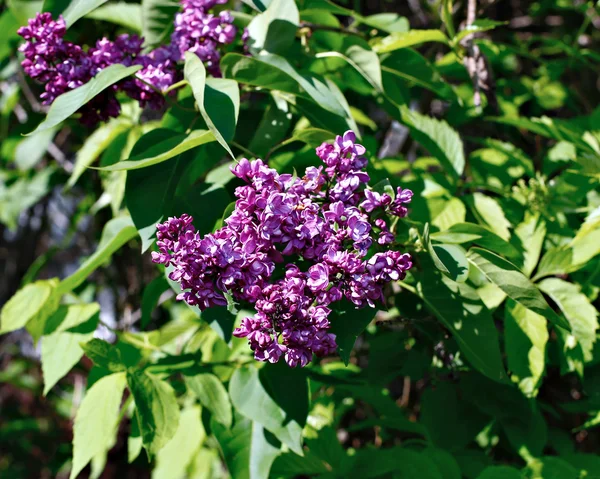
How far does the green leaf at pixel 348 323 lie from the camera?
0.80m

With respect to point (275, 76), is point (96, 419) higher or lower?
lower

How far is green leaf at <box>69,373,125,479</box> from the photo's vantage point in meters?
0.99

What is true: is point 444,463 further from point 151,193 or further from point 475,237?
point 151,193

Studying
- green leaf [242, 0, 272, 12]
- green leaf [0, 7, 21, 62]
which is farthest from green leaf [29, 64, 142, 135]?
green leaf [0, 7, 21, 62]

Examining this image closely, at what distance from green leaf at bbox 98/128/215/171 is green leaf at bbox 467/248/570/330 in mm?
404

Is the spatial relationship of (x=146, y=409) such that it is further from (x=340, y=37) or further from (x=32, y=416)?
(x=32, y=416)

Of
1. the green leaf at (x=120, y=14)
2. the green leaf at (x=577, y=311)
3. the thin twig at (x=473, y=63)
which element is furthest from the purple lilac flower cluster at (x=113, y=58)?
the green leaf at (x=577, y=311)

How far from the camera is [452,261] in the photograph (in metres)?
0.84

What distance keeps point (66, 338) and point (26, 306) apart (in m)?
0.11

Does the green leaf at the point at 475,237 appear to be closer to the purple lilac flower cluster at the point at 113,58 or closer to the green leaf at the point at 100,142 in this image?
the purple lilac flower cluster at the point at 113,58

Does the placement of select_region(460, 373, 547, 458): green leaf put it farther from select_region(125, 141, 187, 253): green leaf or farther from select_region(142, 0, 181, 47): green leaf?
select_region(142, 0, 181, 47): green leaf

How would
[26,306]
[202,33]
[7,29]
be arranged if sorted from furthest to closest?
[7,29], [26,306], [202,33]

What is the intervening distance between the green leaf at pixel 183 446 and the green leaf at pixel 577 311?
2.54 ft

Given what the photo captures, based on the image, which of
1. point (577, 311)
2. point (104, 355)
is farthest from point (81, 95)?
point (577, 311)
